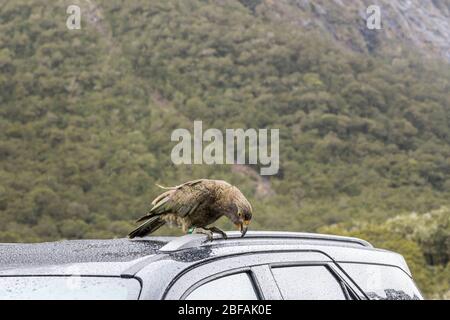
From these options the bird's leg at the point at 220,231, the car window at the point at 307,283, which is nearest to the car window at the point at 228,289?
the car window at the point at 307,283

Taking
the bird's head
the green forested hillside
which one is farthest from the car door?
the green forested hillside

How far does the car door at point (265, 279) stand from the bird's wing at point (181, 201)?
61 cm

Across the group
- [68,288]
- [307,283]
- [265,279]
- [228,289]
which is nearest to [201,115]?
[307,283]

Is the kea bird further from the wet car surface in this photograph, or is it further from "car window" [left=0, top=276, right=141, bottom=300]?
"car window" [left=0, top=276, right=141, bottom=300]

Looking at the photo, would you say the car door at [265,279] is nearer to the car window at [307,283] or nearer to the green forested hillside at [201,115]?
the car window at [307,283]

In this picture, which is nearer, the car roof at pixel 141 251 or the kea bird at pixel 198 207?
the car roof at pixel 141 251

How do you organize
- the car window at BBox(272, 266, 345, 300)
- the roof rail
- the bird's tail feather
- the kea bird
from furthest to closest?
1. the kea bird
2. the bird's tail feather
3. the car window at BBox(272, 266, 345, 300)
4. the roof rail

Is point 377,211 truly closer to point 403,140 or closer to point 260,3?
point 403,140

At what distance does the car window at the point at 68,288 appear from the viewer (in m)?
2.09

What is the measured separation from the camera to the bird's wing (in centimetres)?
324

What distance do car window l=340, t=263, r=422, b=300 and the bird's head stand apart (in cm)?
43

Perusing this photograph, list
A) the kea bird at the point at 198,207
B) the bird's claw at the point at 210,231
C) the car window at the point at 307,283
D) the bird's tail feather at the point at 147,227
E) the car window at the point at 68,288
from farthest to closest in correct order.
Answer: the kea bird at the point at 198,207, the bird's tail feather at the point at 147,227, the bird's claw at the point at 210,231, the car window at the point at 307,283, the car window at the point at 68,288
